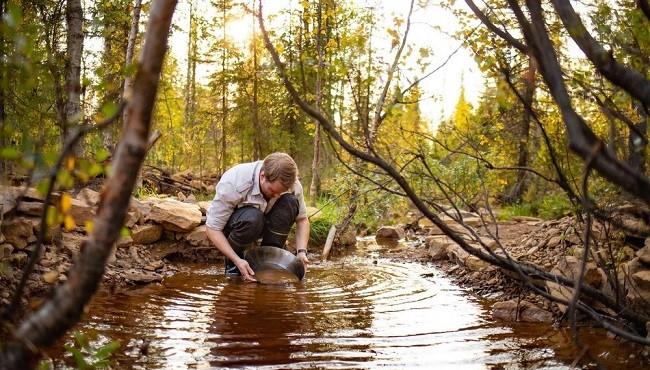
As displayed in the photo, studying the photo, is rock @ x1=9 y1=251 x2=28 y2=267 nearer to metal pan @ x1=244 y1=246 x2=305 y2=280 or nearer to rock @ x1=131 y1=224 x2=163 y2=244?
metal pan @ x1=244 y1=246 x2=305 y2=280

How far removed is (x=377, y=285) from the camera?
5.20 m

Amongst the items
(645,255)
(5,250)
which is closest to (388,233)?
(645,255)

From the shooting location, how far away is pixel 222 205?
4879 millimetres

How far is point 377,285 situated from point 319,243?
11.2 feet

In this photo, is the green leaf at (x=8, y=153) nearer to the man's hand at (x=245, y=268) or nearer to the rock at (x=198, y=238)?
the man's hand at (x=245, y=268)

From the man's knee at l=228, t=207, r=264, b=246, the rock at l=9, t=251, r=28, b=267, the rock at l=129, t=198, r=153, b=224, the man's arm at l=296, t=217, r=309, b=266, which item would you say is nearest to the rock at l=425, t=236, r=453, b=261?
the man's arm at l=296, t=217, r=309, b=266

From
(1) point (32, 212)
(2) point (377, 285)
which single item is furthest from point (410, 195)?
(1) point (32, 212)

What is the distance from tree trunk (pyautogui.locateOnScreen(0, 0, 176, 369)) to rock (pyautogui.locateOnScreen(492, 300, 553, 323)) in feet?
10.7

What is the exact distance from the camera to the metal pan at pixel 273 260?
15.5ft

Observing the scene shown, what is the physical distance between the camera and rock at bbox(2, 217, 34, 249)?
4.24 meters

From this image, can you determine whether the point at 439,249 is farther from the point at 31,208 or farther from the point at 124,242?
the point at 31,208

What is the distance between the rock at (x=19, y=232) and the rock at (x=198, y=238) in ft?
7.70

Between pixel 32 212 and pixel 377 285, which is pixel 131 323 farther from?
pixel 377 285

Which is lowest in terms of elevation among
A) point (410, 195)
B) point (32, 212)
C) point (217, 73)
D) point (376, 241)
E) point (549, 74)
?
point (376, 241)
